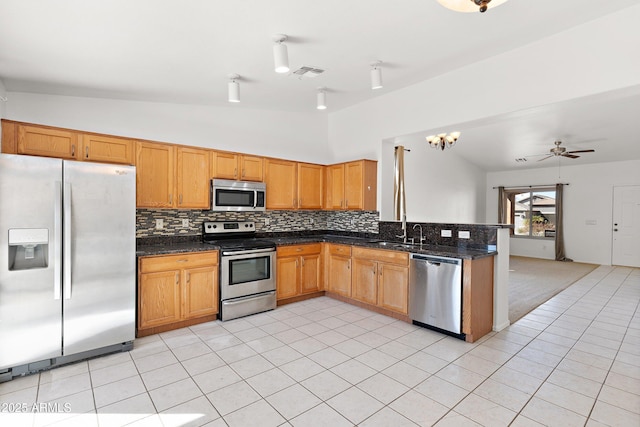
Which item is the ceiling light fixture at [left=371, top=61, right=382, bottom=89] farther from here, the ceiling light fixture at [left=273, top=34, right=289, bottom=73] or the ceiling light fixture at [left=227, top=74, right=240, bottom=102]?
the ceiling light fixture at [left=227, top=74, right=240, bottom=102]

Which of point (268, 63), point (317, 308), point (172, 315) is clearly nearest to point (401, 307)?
point (317, 308)

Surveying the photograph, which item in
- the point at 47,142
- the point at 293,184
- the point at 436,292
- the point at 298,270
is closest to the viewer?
the point at 47,142

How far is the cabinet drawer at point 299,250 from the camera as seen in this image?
14.2ft

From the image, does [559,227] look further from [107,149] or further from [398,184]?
[107,149]

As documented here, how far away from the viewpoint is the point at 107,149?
3299 millimetres

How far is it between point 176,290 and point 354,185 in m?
2.78

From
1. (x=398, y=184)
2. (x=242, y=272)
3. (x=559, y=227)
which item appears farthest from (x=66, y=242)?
(x=559, y=227)

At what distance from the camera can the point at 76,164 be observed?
2.69m

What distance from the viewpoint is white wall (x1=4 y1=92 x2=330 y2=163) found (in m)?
3.16

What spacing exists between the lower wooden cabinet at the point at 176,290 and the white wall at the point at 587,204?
9.16 meters

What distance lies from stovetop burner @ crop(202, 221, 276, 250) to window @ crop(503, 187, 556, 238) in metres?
7.89

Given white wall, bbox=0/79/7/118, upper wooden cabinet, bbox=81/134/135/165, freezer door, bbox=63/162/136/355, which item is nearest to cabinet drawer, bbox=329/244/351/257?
freezer door, bbox=63/162/136/355

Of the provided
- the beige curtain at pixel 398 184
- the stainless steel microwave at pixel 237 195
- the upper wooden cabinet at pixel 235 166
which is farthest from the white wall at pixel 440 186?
the stainless steel microwave at pixel 237 195

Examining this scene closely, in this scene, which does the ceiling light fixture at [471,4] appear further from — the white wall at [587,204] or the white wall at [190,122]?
the white wall at [587,204]
